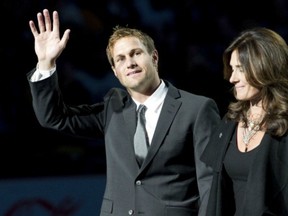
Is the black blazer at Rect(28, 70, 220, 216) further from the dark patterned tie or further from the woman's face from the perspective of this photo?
the woman's face

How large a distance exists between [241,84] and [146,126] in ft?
1.88

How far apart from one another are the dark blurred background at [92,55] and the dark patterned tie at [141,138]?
1.77 meters

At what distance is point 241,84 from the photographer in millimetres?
2859

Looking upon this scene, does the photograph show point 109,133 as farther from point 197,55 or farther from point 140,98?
point 197,55

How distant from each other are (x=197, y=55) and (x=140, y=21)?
1.58ft

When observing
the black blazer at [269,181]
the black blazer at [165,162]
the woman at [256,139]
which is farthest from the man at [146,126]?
the black blazer at [269,181]

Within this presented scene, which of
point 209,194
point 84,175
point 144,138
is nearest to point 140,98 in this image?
point 144,138

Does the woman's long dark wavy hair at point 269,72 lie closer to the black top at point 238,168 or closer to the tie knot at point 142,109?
the black top at point 238,168

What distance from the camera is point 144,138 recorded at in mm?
3256

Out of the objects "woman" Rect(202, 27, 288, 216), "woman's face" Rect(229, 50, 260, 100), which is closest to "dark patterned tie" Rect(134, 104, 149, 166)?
"woman" Rect(202, 27, 288, 216)

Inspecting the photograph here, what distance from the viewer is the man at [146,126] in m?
3.19

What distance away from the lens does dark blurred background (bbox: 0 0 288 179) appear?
5082 millimetres

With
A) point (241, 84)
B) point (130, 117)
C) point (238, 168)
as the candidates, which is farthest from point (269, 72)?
Result: point (130, 117)

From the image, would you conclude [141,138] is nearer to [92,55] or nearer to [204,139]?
[204,139]
